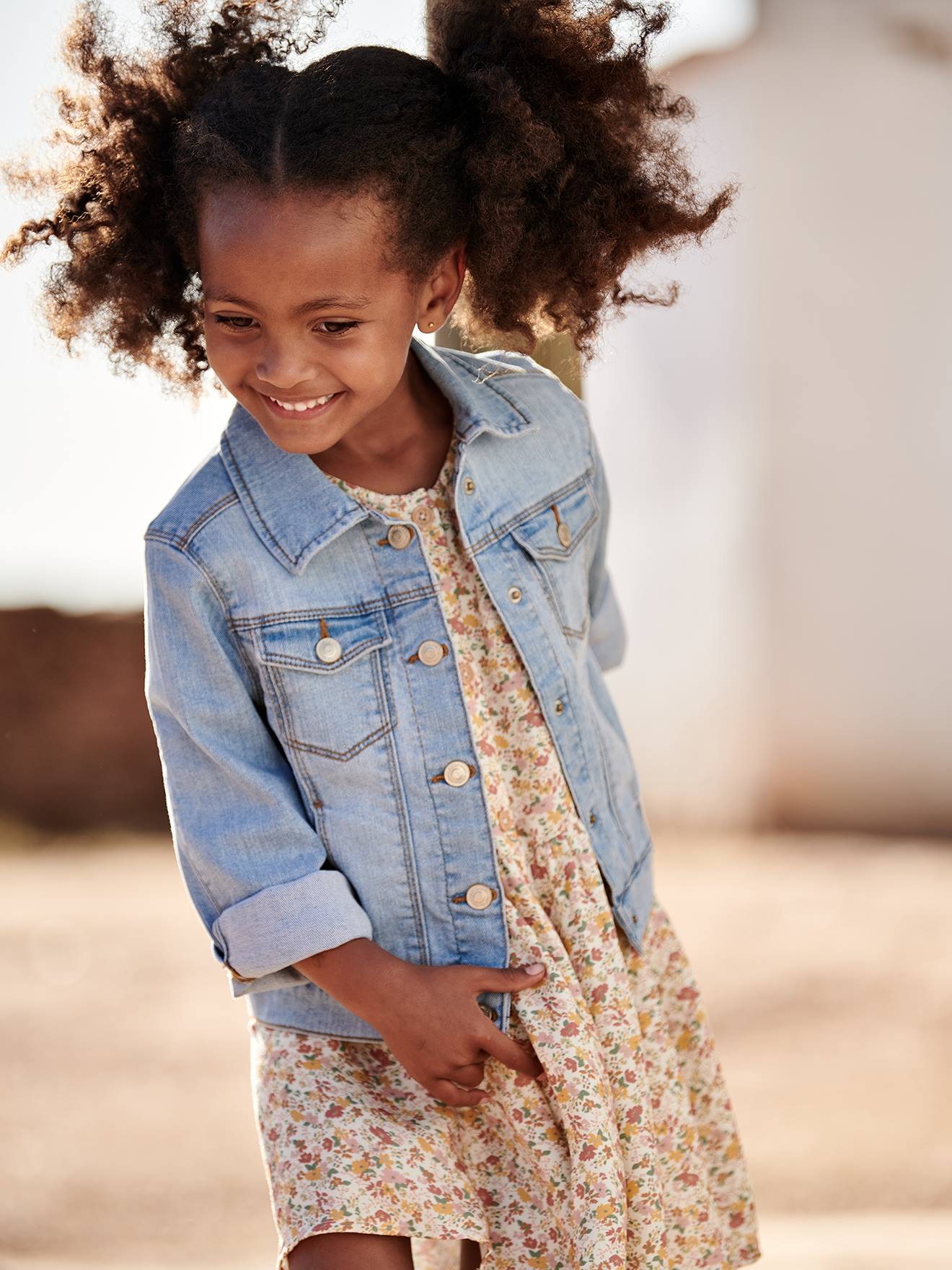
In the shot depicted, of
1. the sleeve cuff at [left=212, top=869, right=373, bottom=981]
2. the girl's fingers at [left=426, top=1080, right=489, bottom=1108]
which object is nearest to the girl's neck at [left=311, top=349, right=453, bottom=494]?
the sleeve cuff at [left=212, top=869, right=373, bottom=981]

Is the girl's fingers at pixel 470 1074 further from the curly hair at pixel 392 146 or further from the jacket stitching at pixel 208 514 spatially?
the curly hair at pixel 392 146

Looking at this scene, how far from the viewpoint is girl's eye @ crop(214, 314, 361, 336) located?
1581mm

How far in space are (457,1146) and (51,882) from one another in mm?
4403

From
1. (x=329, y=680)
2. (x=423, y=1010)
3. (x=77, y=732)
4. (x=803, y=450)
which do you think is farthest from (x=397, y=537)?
(x=77, y=732)

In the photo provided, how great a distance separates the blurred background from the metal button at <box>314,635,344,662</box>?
194 centimetres

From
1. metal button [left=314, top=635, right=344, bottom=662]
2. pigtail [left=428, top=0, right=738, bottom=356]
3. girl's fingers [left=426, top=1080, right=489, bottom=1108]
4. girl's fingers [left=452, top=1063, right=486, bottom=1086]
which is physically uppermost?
pigtail [left=428, top=0, right=738, bottom=356]

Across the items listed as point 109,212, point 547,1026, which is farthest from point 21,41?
point 547,1026

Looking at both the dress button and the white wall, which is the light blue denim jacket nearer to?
the dress button

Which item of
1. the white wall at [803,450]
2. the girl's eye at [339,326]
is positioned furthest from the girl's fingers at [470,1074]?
the white wall at [803,450]

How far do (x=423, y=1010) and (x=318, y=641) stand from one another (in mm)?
417

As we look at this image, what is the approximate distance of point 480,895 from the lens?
67.3 inches

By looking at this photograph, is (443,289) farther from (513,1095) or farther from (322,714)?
(513,1095)

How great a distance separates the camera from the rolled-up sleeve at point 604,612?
6.97 ft

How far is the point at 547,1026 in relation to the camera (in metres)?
1.71
